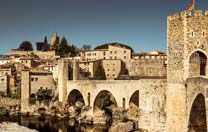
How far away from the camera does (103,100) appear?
47.7m

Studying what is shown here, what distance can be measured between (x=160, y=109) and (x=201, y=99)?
4514mm

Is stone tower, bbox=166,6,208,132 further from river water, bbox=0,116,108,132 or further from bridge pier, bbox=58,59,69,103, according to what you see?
bridge pier, bbox=58,59,69,103

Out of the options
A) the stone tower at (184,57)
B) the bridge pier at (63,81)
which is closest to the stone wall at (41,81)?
the bridge pier at (63,81)

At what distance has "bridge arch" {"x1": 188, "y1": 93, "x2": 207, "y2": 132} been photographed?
20453mm

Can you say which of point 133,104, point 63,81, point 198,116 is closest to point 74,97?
point 63,81

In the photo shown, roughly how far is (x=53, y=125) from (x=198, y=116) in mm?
24340

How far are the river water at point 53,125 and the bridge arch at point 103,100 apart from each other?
3.03 metres

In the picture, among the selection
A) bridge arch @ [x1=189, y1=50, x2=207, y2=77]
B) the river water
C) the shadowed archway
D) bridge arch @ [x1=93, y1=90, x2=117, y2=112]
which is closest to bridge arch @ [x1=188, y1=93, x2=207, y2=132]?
bridge arch @ [x1=189, y1=50, x2=207, y2=77]

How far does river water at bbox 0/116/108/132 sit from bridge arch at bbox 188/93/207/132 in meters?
16.7

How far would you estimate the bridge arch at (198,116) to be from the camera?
→ 20.5 metres

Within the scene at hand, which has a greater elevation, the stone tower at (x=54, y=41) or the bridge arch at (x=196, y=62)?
the stone tower at (x=54, y=41)

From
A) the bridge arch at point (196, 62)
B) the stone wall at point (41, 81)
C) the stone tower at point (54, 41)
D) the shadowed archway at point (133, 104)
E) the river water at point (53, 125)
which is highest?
the stone tower at point (54, 41)

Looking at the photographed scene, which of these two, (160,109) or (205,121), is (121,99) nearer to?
(160,109)

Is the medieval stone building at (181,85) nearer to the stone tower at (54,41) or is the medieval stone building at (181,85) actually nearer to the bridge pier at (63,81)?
the bridge pier at (63,81)
